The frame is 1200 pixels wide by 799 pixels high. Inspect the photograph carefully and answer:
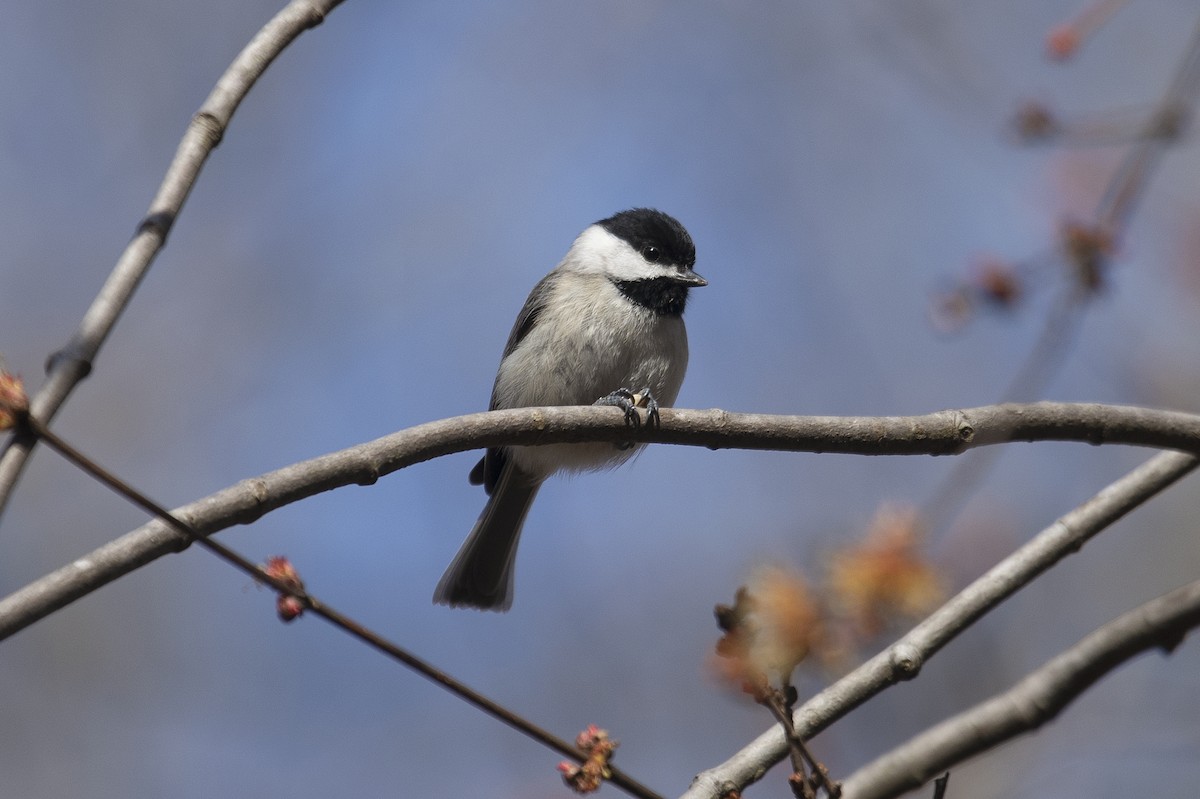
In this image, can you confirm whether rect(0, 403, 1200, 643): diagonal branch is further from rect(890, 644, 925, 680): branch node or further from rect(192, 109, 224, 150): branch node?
rect(192, 109, 224, 150): branch node

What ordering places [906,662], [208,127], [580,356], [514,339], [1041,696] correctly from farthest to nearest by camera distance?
1. [514,339]
2. [580,356]
3. [208,127]
4. [906,662]
5. [1041,696]

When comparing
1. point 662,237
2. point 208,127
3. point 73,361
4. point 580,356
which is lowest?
point 73,361

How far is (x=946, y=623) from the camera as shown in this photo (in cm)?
251

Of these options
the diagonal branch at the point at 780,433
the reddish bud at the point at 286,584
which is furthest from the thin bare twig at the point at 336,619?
the diagonal branch at the point at 780,433

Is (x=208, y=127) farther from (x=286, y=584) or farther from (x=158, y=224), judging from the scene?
(x=286, y=584)

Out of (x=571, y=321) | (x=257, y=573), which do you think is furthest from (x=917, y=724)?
(x=257, y=573)

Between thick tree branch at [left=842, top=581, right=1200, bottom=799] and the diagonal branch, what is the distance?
0.88ft

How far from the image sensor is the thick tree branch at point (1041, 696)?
6.22ft

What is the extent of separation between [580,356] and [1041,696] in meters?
3.14

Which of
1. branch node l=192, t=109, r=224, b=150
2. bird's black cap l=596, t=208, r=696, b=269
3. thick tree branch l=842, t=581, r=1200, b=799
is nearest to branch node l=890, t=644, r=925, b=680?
thick tree branch l=842, t=581, r=1200, b=799

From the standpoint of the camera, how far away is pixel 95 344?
84.7 inches

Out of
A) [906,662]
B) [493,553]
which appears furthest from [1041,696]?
[493,553]

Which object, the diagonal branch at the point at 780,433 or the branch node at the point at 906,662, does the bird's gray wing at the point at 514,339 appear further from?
the branch node at the point at 906,662

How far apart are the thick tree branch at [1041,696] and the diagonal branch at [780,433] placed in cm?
27
